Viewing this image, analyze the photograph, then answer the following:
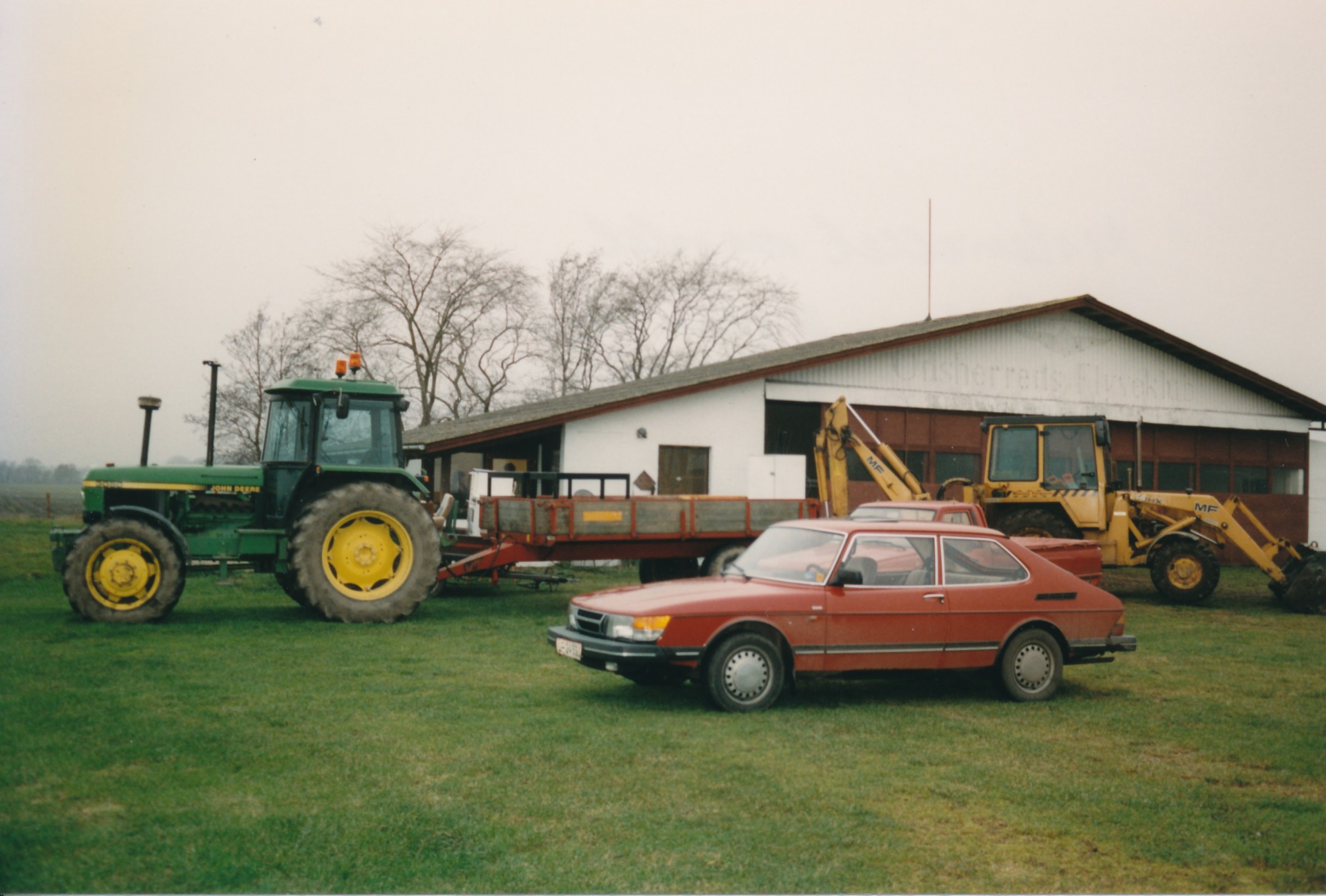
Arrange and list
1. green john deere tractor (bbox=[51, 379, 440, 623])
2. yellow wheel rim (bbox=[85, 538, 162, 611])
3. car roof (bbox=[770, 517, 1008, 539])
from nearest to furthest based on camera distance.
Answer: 1. car roof (bbox=[770, 517, 1008, 539])
2. yellow wheel rim (bbox=[85, 538, 162, 611])
3. green john deere tractor (bbox=[51, 379, 440, 623])

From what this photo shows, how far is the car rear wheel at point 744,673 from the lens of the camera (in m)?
7.91

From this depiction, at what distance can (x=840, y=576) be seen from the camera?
8164 millimetres

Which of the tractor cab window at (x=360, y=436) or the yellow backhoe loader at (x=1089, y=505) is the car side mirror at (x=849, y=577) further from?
the yellow backhoe loader at (x=1089, y=505)

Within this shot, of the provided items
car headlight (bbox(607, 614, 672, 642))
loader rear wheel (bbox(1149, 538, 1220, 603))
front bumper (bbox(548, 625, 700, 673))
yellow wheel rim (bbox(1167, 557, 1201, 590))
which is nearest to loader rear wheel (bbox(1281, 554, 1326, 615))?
loader rear wheel (bbox(1149, 538, 1220, 603))

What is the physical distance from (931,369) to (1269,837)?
62.8 ft

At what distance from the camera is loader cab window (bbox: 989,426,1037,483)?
1762 cm

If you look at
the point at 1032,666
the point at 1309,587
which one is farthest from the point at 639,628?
the point at 1309,587

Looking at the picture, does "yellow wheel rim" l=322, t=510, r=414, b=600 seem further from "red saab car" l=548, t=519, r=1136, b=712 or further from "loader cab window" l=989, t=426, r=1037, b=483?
"loader cab window" l=989, t=426, r=1037, b=483

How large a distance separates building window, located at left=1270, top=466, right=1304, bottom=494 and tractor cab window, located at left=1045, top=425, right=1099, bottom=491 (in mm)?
13736

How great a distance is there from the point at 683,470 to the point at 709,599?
552 inches

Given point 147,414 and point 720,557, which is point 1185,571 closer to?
point 720,557

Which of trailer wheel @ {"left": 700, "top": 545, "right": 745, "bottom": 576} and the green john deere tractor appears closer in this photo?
the green john deere tractor

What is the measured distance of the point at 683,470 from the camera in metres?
22.0

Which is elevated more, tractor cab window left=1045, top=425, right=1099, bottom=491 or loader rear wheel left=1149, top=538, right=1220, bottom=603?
tractor cab window left=1045, top=425, right=1099, bottom=491
